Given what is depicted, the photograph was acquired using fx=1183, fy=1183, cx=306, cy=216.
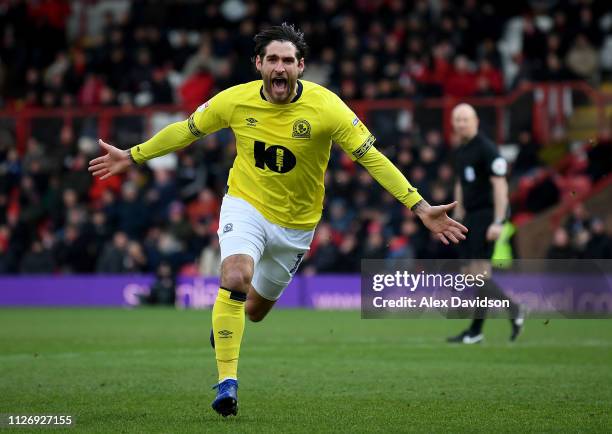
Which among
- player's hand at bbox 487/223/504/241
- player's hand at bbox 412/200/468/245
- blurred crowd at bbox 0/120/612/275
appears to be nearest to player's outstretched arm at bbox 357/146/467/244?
player's hand at bbox 412/200/468/245

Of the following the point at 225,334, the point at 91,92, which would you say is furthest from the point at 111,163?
the point at 91,92

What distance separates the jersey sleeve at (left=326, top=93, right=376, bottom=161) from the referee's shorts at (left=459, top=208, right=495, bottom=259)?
514 centimetres

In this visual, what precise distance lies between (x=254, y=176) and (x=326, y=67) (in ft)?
53.3

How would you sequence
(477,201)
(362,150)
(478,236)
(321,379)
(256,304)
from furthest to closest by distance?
(477,201), (478,236), (321,379), (256,304), (362,150)

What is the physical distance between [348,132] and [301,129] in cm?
34

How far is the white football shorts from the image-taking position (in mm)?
8219

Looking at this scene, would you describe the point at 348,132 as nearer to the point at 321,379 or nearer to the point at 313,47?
the point at 321,379

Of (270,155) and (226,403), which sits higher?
(270,155)

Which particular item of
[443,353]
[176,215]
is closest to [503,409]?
[443,353]

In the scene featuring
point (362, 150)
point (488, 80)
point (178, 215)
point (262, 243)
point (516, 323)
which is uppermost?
point (488, 80)

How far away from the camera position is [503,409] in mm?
8016

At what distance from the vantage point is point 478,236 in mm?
13180

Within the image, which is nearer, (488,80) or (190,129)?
(190,129)

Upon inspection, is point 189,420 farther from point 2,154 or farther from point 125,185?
point 2,154
